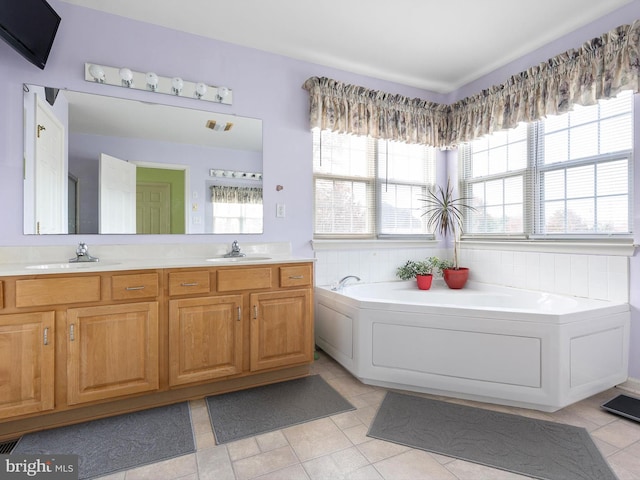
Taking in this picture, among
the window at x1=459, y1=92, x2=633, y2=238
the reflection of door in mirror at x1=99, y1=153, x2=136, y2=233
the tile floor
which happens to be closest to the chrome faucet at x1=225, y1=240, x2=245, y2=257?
the reflection of door in mirror at x1=99, y1=153, x2=136, y2=233

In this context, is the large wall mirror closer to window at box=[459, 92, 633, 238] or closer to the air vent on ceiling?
the air vent on ceiling

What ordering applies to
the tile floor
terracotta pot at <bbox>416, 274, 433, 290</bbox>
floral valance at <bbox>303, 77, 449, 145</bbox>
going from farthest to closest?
terracotta pot at <bbox>416, 274, 433, 290</bbox> → floral valance at <bbox>303, 77, 449, 145</bbox> → the tile floor

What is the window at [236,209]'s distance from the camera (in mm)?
2719

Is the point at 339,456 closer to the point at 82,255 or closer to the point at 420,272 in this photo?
the point at 82,255

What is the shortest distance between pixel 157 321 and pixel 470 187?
3157 mm

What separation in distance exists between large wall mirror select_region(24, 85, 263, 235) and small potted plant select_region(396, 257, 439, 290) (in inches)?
60.1

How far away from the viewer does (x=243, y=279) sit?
7.61ft

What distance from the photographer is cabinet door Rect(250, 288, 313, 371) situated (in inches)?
92.4

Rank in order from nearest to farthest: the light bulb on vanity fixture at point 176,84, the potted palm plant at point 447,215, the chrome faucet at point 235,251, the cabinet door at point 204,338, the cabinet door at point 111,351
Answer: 1. the cabinet door at point 111,351
2. the cabinet door at point 204,338
3. the light bulb on vanity fixture at point 176,84
4. the chrome faucet at point 235,251
5. the potted palm plant at point 447,215

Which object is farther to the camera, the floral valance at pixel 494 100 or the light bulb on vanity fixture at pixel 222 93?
the light bulb on vanity fixture at pixel 222 93

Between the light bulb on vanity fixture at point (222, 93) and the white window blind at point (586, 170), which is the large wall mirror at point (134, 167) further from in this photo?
the white window blind at point (586, 170)

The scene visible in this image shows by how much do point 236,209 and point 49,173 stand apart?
1.22 metres

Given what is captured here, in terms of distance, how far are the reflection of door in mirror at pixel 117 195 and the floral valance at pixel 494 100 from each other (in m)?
1.53

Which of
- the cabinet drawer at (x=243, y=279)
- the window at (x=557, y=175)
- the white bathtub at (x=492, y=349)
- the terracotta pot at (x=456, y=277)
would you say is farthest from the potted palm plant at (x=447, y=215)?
the cabinet drawer at (x=243, y=279)
